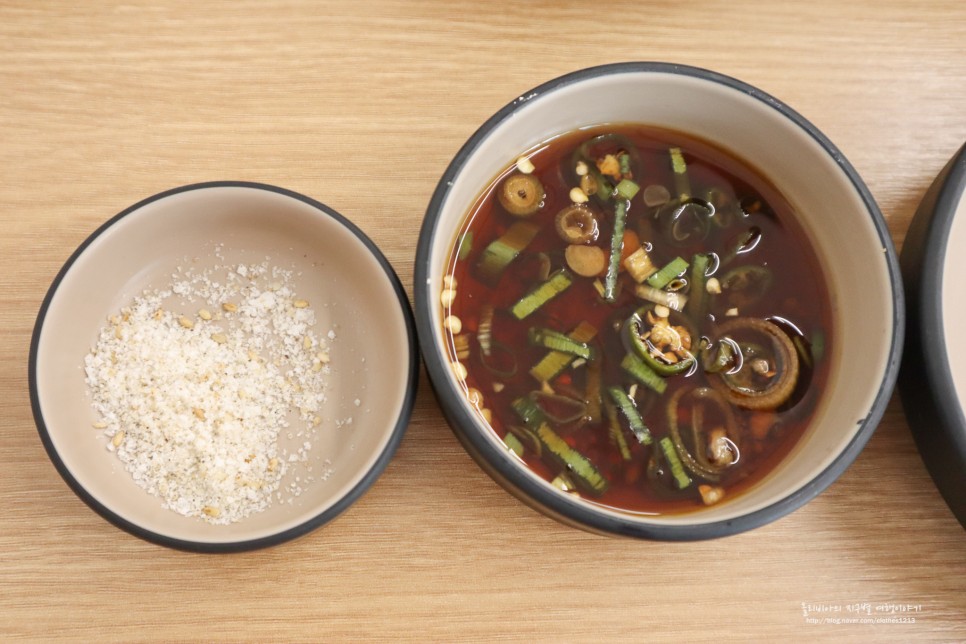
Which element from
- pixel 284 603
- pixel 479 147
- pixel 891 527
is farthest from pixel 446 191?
pixel 891 527

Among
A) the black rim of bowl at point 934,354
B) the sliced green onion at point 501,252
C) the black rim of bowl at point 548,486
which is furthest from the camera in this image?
the sliced green onion at point 501,252

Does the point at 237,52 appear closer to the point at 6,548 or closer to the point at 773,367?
the point at 6,548

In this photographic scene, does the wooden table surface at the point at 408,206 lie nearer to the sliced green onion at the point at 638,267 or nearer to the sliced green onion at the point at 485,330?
the sliced green onion at the point at 485,330

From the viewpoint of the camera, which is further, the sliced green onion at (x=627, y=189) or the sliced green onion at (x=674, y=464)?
the sliced green onion at (x=627, y=189)

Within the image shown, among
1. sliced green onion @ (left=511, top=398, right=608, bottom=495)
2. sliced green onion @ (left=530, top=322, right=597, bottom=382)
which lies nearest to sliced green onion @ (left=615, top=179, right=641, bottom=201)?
sliced green onion @ (left=530, top=322, right=597, bottom=382)

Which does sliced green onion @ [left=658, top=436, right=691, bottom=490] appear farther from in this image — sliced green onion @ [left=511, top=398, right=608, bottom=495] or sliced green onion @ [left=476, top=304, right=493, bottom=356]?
sliced green onion @ [left=476, top=304, right=493, bottom=356]

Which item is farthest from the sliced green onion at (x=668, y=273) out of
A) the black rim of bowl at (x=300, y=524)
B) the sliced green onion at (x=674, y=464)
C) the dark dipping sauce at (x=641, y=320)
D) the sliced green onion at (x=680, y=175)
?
the black rim of bowl at (x=300, y=524)
